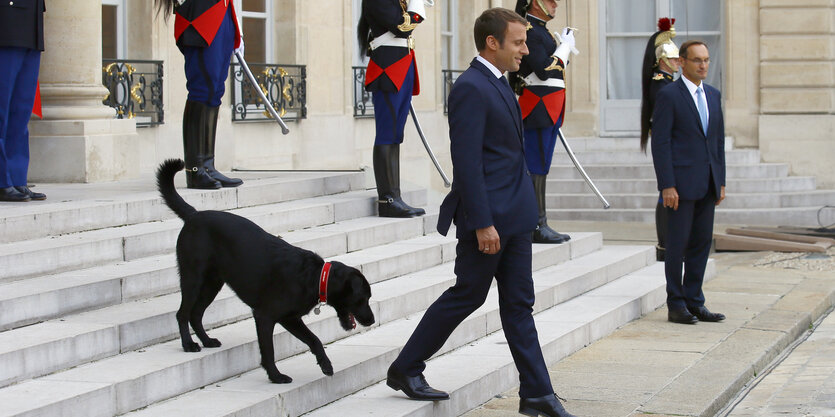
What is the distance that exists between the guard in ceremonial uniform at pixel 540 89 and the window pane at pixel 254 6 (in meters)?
3.94

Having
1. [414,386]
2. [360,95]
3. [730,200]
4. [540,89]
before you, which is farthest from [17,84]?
[730,200]

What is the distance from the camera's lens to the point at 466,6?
17.5 metres

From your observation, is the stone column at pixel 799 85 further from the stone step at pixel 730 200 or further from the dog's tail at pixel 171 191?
the dog's tail at pixel 171 191

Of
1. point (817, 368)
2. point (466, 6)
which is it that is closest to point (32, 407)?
point (817, 368)

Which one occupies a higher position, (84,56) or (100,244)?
(84,56)

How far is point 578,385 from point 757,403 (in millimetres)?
949

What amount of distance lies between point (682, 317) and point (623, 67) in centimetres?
1086

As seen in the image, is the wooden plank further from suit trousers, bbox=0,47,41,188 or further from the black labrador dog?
the black labrador dog

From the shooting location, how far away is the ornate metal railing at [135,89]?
10.4 metres

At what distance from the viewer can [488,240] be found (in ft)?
18.0

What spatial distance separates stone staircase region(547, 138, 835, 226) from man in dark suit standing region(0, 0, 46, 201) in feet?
30.9

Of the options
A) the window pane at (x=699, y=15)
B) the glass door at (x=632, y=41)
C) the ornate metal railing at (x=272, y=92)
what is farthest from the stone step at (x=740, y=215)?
the ornate metal railing at (x=272, y=92)

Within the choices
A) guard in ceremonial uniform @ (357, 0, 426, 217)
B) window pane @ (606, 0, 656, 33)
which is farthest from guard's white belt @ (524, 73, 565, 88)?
window pane @ (606, 0, 656, 33)

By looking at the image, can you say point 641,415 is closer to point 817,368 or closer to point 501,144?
point 501,144
